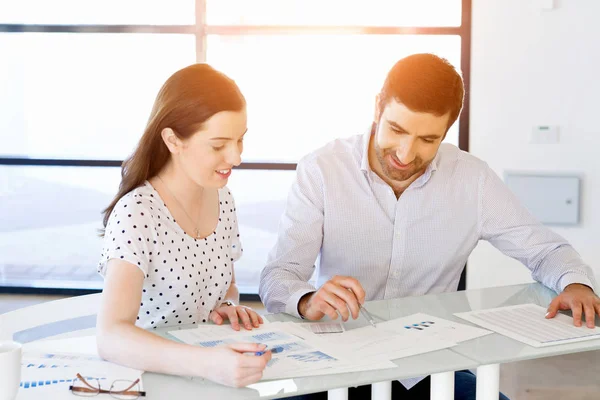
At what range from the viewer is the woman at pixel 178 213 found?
1.62m

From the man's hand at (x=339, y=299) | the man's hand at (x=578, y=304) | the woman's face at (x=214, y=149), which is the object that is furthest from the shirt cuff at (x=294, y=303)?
the man's hand at (x=578, y=304)

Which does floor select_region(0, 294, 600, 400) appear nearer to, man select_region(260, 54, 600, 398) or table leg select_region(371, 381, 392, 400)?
man select_region(260, 54, 600, 398)

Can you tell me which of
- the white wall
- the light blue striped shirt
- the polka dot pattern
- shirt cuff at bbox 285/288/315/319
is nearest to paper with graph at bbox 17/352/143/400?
the polka dot pattern

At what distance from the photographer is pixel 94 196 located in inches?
185

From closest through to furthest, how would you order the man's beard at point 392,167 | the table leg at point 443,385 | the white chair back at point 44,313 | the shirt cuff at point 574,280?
the table leg at point 443,385 → the white chair back at point 44,313 → the shirt cuff at point 574,280 → the man's beard at point 392,167

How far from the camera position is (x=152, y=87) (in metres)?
4.54

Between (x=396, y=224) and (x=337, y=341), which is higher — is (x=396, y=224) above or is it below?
above

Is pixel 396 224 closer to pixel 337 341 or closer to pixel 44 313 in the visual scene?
pixel 337 341

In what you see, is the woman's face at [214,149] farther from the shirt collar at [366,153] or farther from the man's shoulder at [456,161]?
the man's shoulder at [456,161]

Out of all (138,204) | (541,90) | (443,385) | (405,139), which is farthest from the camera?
(541,90)

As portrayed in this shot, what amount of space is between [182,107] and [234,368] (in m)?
0.66

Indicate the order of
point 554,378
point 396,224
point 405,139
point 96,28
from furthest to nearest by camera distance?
point 96,28, point 554,378, point 396,224, point 405,139

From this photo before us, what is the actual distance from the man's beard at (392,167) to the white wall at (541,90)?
83.4 inches

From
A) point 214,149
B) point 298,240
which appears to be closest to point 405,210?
point 298,240
